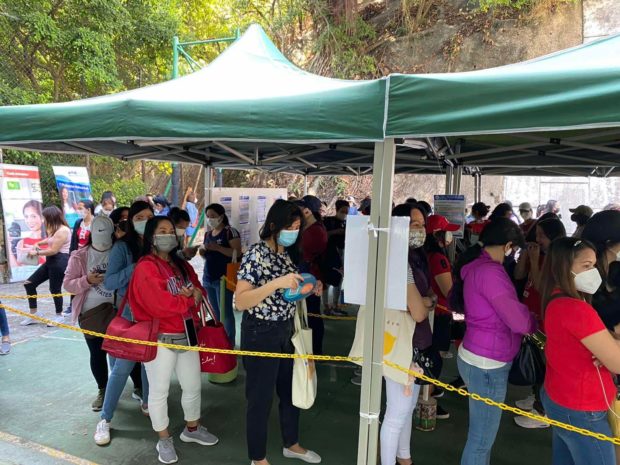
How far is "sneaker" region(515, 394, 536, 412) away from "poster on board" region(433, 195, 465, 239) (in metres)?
1.79

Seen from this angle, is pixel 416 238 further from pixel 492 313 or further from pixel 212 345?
pixel 212 345


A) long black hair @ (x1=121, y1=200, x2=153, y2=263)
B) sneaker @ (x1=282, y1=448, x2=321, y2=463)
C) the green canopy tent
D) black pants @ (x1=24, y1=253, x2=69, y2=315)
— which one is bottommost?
sneaker @ (x1=282, y1=448, x2=321, y2=463)

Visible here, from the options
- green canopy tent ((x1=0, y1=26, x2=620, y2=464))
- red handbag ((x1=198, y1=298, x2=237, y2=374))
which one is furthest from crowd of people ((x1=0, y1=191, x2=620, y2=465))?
green canopy tent ((x1=0, y1=26, x2=620, y2=464))

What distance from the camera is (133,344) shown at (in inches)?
116

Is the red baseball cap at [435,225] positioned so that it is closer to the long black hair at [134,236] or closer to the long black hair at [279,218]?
the long black hair at [279,218]

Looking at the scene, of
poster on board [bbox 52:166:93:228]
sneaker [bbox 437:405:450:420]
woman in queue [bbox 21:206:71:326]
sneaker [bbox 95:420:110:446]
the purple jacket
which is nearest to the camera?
the purple jacket

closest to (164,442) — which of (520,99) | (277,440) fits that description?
(277,440)

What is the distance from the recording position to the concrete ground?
325 cm

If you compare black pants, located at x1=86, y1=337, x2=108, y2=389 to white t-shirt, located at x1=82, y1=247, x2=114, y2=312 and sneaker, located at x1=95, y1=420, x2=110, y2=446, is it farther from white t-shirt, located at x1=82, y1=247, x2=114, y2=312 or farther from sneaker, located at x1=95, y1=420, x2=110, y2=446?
sneaker, located at x1=95, y1=420, x2=110, y2=446

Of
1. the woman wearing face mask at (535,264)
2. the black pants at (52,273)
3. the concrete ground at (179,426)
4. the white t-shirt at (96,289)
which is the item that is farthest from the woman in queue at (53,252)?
the woman wearing face mask at (535,264)

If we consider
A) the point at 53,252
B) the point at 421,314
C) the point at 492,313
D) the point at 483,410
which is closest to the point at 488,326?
the point at 492,313

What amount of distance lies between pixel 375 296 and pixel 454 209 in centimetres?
298

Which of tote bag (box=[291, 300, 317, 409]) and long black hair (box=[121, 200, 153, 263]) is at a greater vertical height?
long black hair (box=[121, 200, 153, 263])

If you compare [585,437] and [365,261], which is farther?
[365,261]
